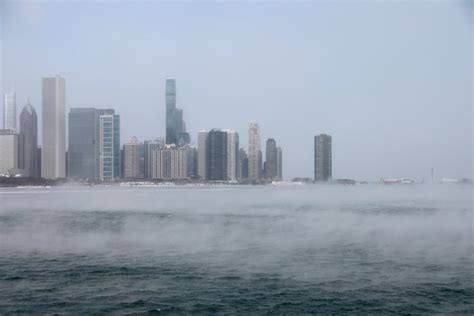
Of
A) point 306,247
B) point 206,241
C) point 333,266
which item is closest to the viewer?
point 333,266

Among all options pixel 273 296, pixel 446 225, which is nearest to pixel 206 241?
pixel 273 296

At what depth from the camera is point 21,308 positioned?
22.0m

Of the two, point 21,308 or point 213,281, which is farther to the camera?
point 213,281

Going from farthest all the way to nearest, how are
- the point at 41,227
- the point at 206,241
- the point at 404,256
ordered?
the point at 41,227 → the point at 206,241 → the point at 404,256

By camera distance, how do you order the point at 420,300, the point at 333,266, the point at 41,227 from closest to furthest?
1. the point at 420,300
2. the point at 333,266
3. the point at 41,227

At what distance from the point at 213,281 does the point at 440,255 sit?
60.4 ft

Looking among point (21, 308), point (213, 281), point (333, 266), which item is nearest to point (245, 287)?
point (213, 281)

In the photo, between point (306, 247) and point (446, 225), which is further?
point (446, 225)

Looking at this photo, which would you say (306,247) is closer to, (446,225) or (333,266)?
(333,266)

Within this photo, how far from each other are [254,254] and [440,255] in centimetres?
1301

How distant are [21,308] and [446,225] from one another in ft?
170

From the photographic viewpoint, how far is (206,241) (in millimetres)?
43500

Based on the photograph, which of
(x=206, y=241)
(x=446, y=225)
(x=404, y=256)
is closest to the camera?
(x=404, y=256)

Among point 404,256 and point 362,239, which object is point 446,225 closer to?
point 362,239
